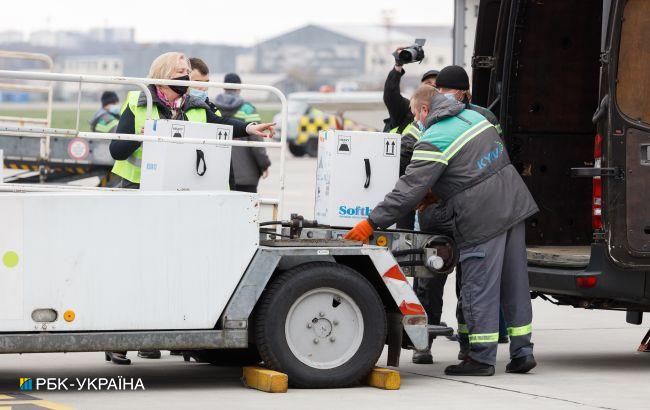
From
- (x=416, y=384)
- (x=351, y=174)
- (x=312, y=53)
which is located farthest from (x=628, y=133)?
(x=312, y=53)

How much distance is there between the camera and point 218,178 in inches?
312

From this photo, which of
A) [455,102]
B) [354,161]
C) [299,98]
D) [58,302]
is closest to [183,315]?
[58,302]

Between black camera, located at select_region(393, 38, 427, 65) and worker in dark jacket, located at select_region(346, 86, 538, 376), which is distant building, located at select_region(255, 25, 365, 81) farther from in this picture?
worker in dark jacket, located at select_region(346, 86, 538, 376)

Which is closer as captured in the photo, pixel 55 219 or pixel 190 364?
pixel 55 219

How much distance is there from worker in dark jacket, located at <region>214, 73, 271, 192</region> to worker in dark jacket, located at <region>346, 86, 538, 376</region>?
281cm

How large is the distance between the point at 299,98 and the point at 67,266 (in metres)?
34.5

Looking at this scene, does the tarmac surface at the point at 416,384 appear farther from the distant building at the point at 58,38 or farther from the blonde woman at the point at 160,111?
the distant building at the point at 58,38

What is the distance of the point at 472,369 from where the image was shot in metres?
8.20

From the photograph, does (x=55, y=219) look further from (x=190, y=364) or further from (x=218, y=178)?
(x=190, y=364)

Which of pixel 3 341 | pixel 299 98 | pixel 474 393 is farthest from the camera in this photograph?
pixel 299 98

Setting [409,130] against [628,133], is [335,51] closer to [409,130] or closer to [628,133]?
[409,130]

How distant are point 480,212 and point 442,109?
0.63 metres

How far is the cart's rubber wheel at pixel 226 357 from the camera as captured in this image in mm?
8438

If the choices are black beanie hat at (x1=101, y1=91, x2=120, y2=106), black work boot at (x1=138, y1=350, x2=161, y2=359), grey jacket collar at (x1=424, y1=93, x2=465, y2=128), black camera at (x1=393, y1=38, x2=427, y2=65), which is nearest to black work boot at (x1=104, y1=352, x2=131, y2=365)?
black work boot at (x1=138, y1=350, x2=161, y2=359)
